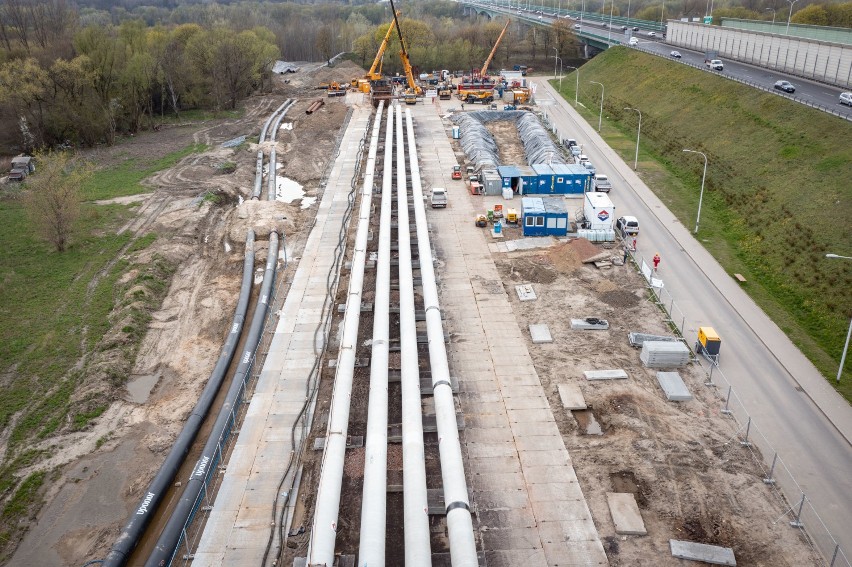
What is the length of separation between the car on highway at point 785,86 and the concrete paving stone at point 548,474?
Answer: 5919 cm

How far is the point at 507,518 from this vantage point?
23844mm

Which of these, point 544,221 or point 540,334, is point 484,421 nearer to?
point 540,334

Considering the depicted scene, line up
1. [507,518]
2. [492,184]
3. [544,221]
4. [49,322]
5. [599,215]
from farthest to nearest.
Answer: [492,184], [544,221], [599,215], [49,322], [507,518]

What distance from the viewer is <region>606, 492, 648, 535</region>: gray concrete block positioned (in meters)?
23.2

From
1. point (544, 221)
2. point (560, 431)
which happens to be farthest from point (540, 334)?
point (544, 221)

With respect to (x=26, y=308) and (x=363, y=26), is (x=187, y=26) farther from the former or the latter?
(x=26, y=308)

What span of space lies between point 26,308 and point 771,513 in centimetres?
4310

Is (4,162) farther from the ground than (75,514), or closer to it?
farther from the ground

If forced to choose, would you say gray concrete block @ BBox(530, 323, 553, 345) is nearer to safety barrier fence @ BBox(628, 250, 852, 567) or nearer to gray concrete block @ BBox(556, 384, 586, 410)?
gray concrete block @ BBox(556, 384, 586, 410)

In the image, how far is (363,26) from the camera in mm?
165000

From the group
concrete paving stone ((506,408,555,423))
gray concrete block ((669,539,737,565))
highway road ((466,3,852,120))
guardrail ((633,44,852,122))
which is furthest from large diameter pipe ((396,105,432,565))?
highway road ((466,3,852,120))

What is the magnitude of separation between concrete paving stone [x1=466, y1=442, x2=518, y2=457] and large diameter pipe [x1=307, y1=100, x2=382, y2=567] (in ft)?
18.6

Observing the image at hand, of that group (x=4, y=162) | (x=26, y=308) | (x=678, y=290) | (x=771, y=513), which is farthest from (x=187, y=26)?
(x=771, y=513)

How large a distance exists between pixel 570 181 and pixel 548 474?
36.7m
